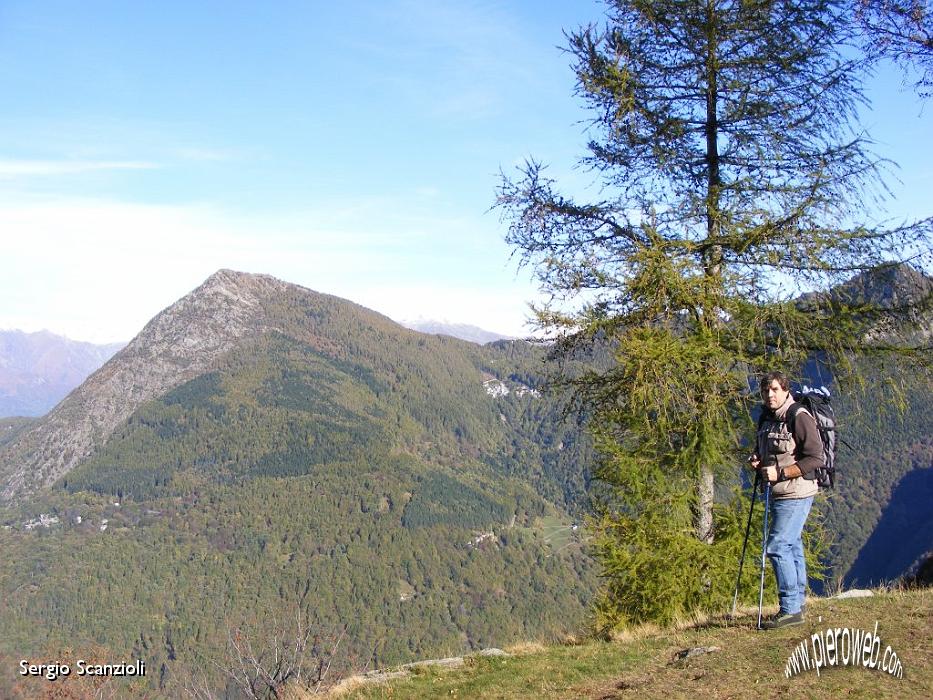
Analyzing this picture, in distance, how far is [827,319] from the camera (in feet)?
30.8

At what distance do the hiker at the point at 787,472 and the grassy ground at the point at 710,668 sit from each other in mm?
483

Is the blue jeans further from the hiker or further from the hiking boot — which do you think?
the hiking boot

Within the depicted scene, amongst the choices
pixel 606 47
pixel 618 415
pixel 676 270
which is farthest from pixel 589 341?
pixel 606 47

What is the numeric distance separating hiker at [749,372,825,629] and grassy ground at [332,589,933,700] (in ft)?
1.59

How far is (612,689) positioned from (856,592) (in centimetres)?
528

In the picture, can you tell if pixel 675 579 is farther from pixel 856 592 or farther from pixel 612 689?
pixel 612 689

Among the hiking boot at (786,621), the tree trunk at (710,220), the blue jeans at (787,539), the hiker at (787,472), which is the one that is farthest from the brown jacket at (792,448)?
the tree trunk at (710,220)

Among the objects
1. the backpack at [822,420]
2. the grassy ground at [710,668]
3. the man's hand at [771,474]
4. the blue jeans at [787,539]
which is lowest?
the grassy ground at [710,668]

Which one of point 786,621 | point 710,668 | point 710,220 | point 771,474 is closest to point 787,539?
point 771,474

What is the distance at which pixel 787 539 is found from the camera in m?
7.20

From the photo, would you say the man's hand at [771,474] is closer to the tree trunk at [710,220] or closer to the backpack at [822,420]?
the backpack at [822,420]

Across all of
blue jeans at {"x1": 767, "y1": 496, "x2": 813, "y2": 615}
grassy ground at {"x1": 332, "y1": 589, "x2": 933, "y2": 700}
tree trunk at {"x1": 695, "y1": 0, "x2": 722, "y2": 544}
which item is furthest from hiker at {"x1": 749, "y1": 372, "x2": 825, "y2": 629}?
tree trunk at {"x1": 695, "y1": 0, "x2": 722, "y2": 544}

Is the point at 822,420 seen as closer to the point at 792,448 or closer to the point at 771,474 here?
the point at 792,448

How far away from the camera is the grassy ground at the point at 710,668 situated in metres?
5.92
